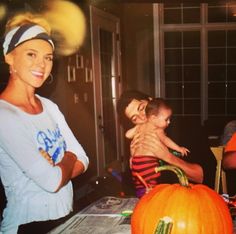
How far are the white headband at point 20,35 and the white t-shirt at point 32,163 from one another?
204 mm

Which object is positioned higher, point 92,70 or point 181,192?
point 92,70

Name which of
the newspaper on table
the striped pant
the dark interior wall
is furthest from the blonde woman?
the dark interior wall

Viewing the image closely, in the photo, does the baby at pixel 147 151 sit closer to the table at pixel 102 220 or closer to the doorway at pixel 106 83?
the table at pixel 102 220

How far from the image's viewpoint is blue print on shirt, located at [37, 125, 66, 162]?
1325mm

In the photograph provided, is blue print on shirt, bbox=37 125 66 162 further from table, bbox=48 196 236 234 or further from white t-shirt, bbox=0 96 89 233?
table, bbox=48 196 236 234

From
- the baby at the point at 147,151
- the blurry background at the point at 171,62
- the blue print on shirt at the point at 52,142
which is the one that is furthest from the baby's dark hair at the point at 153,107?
the blurry background at the point at 171,62

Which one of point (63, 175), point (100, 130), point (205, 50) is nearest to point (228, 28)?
point (205, 50)

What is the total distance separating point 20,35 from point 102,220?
25.7 inches

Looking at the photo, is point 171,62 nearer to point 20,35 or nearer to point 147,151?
point 147,151

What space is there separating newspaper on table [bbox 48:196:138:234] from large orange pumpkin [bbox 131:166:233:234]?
16 centimetres

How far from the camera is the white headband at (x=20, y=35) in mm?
1351

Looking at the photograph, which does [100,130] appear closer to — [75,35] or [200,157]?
[75,35]

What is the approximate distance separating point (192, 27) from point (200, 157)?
149 inches

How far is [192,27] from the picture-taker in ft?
18.6
